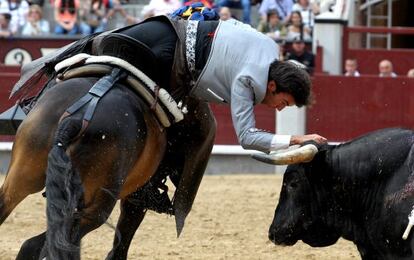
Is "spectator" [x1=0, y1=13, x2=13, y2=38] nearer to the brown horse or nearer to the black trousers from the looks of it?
the black trousers

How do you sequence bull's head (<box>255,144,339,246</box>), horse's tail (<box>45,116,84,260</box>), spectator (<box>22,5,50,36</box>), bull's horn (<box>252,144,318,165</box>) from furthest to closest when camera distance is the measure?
spectator (<box>22,5,50,36</box>), bull's head (<box>255,144,339,246</box>), bull's horn (<box>252,144,318,165</box>), horse's tail (<box>45,116,84,260</box>)

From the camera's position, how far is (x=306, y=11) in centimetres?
1236

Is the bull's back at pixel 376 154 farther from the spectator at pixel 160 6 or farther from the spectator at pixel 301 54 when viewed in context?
the spectator at pixel 160 6

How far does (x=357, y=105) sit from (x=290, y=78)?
21.2ft

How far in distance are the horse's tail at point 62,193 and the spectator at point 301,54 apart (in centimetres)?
748

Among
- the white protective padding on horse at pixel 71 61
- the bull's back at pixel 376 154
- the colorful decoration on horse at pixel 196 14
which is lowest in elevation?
the bull's back at pixel 376 154

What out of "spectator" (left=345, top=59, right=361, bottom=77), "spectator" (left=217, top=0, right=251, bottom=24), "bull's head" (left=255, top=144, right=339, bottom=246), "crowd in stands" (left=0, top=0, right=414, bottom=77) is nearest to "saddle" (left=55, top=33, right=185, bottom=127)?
"bull's head" (left=255, top=144, right=339, bottom=246)

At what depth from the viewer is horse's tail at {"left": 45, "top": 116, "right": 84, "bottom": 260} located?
13.4ft

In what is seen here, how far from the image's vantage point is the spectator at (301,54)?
11.5 m

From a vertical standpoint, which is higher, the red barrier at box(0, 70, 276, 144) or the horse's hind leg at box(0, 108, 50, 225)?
the horse's hind leg at box(0, 108, 50, 225)

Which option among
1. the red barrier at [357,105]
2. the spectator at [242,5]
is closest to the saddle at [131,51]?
the red barrier at [357,105]

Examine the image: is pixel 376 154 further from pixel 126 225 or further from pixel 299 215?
pixel 126 225

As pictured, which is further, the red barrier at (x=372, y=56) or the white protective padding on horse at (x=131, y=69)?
the red barrier at (x=372, y=56)

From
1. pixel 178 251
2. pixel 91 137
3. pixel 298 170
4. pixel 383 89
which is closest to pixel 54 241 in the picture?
pixel 91 137
